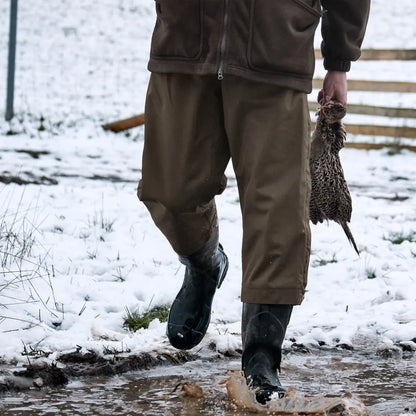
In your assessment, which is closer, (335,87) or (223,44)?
(223,44)

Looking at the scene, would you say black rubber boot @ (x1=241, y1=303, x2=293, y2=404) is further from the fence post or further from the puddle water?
the fence post

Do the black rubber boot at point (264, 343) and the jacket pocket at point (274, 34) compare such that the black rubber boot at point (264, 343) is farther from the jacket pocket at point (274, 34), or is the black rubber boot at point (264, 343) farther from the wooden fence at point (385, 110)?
the wooden fence at point (385, 110)

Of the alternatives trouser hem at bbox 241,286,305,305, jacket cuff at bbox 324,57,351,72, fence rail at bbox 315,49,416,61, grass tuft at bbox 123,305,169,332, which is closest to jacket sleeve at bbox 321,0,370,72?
jacket cuff at bbox 324,57,351,72

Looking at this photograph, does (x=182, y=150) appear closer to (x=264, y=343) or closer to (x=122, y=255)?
(x=264, y=343)

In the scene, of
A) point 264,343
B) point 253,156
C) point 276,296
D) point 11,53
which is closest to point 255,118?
point 253,156

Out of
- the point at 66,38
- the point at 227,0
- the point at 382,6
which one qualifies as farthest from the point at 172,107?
the point at 382,6

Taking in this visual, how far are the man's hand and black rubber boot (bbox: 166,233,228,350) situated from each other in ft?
2.56

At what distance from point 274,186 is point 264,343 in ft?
1.84

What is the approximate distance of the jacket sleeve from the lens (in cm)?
296

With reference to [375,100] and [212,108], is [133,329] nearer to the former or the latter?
[212,108]

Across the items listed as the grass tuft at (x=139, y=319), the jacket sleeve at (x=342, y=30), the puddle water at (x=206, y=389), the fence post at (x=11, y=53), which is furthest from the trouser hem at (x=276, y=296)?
the fence post at (x=11, y=53)

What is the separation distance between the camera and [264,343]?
9.55ft

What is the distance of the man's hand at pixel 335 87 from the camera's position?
3100 mm

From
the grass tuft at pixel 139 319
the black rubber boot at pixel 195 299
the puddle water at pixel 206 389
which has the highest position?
the black rubber boot at pixel 195 299
